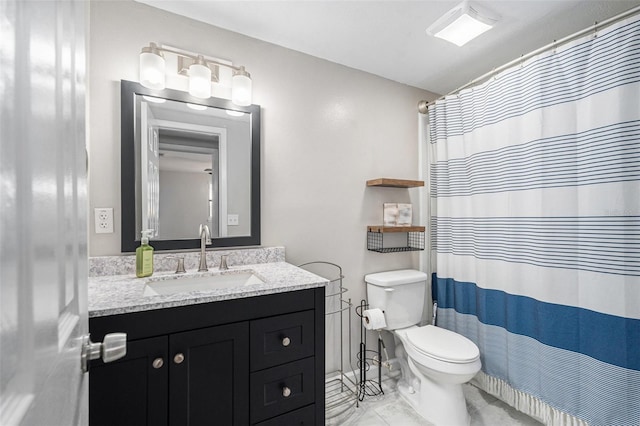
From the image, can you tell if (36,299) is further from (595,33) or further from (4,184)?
(595,33)

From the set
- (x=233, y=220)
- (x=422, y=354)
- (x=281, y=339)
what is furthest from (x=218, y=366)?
(x=422, y=354)

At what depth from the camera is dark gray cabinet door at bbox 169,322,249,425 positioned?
1104mm

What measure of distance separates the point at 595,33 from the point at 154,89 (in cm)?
228

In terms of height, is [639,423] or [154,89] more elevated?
[154,89]

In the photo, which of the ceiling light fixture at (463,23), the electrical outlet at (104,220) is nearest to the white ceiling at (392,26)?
the ceiling light fixture at (463,23)

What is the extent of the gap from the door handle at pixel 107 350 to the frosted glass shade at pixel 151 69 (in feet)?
4.30

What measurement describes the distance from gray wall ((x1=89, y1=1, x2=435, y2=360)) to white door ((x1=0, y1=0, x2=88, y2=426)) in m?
1.05

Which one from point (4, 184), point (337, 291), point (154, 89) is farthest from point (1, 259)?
point (337, 291)

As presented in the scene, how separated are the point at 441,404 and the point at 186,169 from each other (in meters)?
2.01

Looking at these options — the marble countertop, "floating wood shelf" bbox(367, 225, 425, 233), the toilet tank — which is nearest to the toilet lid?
the toilet tank

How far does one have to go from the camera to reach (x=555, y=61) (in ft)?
5.28

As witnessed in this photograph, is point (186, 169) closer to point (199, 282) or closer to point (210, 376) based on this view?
point (199, 282)

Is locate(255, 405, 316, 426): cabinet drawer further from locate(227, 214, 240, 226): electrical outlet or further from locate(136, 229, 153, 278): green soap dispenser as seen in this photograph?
locate(227, 214, 240, 226): electrical outlet

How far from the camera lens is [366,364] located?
7.18 feet
